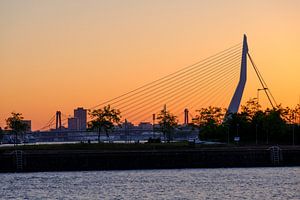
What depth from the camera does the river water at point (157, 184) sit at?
2261 inches

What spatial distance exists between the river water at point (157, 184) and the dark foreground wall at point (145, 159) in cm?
294

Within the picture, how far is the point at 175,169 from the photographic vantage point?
8956 centimetres

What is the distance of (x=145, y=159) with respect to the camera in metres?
90.4

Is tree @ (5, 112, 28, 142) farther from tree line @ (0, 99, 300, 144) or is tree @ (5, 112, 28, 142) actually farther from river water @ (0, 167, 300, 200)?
river water @ (0, 167, 300, 200)

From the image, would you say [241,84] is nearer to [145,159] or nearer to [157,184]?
[145,159]

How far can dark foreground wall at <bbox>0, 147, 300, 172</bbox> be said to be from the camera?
88.2 metres

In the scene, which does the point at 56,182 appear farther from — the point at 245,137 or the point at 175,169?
the point at 245,137

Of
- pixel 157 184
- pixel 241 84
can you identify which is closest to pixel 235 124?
pixel 241 84

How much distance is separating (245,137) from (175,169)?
32.0 metres

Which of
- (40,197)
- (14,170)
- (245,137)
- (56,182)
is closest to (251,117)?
(245,137)

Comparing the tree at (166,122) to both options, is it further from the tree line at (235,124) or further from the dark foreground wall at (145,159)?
the dark foreground wall at (145,159)

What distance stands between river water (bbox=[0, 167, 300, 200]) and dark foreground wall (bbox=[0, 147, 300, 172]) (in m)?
2.94

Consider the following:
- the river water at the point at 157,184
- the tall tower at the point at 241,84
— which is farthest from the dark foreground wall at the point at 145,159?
the tall tower at the point at 241,84

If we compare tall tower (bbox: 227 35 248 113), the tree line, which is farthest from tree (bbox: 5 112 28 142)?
tall tower (bbox: 227 35 248 113)
